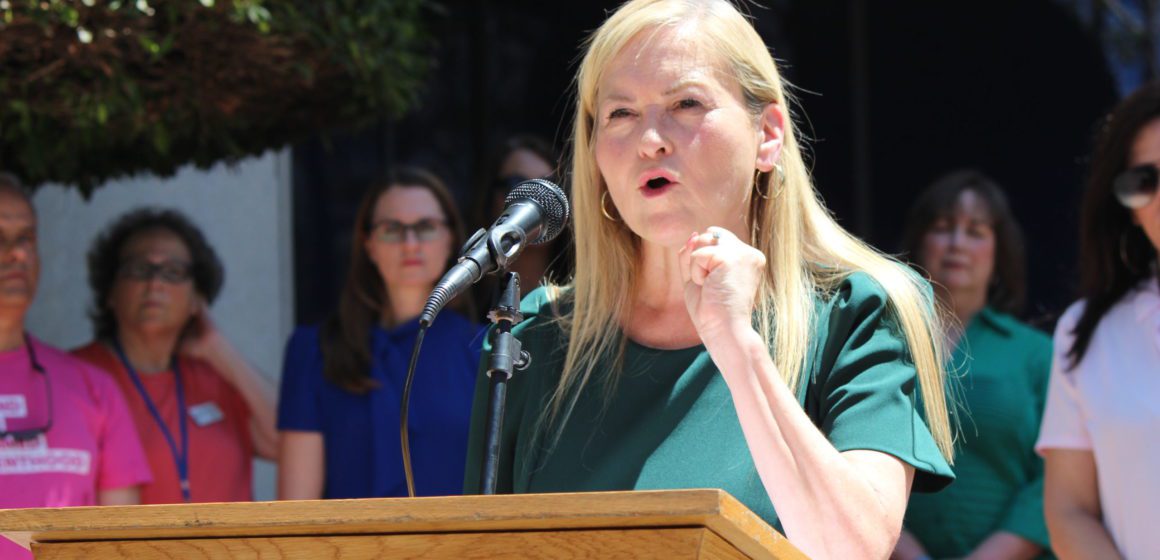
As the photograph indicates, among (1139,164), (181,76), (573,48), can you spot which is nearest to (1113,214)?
(1139,164)

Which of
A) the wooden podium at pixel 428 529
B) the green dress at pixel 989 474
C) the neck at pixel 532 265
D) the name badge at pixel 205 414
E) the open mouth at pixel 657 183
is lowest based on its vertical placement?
the wooden podium at pixel 428 529

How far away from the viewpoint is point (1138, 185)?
11.4 ft

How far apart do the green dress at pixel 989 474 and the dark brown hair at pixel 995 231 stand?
0.39 m

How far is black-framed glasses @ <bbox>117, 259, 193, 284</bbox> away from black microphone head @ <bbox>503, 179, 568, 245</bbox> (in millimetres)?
2766

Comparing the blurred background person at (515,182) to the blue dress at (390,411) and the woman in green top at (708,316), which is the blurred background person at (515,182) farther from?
the woman in green top at (708,316)

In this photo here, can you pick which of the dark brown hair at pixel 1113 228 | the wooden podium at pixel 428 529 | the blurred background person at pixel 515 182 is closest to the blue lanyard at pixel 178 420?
the blurred background person at pixel 515 182

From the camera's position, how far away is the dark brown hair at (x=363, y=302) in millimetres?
4473

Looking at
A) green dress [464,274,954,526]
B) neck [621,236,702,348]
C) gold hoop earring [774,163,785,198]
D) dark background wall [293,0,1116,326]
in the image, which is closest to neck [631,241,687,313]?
neck [621,236,702,348]

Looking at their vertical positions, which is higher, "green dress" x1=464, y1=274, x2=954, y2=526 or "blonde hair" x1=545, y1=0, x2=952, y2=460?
"blonde hair" x1=545, y1=0, x2=952, y2=460

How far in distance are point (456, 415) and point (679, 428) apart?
6.52 feet

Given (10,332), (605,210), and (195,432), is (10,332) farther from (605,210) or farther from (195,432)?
(605,210)

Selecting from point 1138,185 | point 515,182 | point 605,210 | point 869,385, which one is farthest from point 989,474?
point 869,385

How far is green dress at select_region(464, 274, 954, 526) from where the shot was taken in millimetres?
2234

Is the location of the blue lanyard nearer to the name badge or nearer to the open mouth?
the name badge
